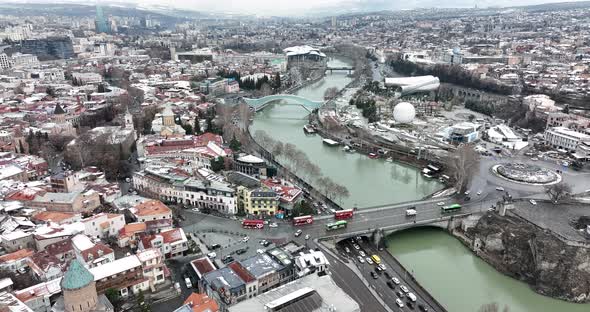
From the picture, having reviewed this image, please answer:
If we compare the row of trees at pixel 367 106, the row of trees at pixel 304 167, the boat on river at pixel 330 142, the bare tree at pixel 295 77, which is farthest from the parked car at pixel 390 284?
the bare tree at pixel 295 77

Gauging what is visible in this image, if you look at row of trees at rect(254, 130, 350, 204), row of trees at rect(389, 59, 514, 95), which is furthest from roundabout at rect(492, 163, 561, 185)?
row of trees at rect(389, 59, 514, 95)

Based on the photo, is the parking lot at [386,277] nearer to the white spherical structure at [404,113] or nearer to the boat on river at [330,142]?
the boat on river at [330,142]

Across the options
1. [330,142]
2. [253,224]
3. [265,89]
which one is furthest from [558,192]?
[265,89]

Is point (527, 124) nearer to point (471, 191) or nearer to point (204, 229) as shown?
point (471, 191)

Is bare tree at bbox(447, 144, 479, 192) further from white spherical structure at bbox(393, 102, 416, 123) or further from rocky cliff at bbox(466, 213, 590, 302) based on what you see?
white spherical structure at bbox(393, 102, 416, 123)

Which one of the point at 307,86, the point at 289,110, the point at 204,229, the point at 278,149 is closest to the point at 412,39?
the point at 307,86
